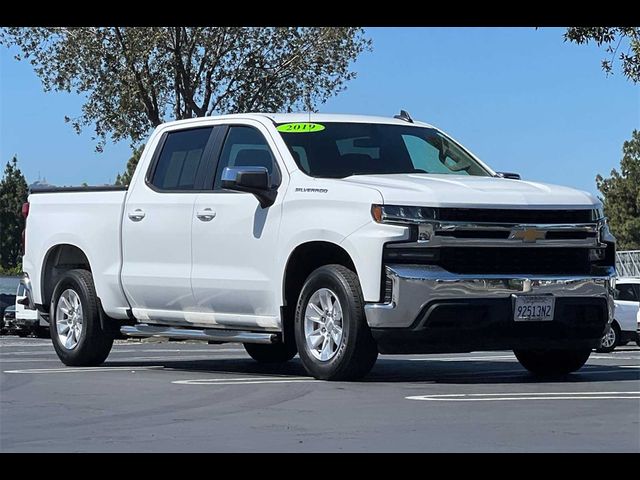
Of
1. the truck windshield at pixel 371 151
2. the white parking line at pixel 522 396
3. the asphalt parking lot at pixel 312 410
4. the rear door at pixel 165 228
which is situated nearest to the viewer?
the asphalt parking lot at pixel 312 410

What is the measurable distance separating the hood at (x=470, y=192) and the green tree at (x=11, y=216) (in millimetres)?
46805

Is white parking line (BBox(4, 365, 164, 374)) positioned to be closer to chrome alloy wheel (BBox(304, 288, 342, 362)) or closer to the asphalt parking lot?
the asphalt parking lot

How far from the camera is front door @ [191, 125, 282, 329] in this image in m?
11.5

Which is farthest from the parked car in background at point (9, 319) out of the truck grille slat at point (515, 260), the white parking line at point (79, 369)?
the truck grille slat at point (515, 260)

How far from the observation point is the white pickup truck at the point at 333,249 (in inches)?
416

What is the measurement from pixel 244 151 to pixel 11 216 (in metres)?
57.0

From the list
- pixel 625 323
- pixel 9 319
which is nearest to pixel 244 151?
pixel 625 323

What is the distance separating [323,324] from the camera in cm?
1103

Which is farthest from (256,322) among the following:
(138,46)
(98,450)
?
(138,46)

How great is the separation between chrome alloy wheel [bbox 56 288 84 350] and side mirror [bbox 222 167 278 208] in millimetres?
2758

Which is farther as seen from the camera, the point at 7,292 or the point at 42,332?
the point at 7,292

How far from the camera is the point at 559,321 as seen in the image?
36.0ft

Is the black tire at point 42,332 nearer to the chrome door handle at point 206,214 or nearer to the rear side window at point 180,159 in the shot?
the rear side window at point 180,159

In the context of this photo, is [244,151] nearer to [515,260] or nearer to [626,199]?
[515,260]
